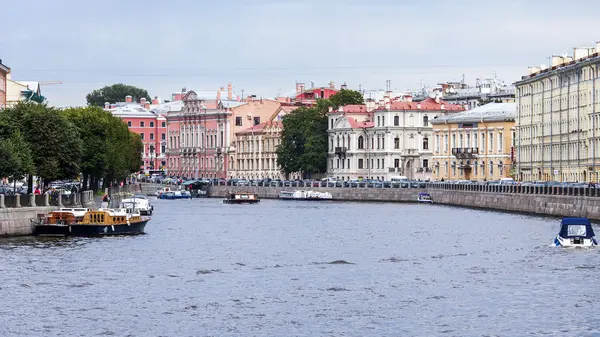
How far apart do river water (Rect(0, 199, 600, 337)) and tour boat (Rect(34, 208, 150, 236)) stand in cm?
109

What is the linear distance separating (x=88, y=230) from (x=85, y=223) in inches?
17.6

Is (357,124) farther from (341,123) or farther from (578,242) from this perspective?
(578,242)

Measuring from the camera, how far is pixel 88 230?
67.3m

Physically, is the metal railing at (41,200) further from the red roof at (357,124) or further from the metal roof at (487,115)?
the red roof at (357,124)

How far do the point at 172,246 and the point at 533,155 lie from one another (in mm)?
55591

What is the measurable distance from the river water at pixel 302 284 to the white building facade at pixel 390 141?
68.6m

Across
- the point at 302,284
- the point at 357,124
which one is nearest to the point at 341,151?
the point at 357,124

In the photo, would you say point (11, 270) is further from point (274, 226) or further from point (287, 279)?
point (274, 226)

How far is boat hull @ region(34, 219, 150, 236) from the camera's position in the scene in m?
65.4

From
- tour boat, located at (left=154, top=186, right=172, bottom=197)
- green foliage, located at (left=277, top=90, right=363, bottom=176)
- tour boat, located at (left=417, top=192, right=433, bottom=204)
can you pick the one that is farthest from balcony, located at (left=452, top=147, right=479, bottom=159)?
tour boat, located at (left=154, top=186, right=172, bottom=197)

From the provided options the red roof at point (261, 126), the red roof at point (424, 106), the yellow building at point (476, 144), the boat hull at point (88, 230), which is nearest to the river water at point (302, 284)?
the boat hull at point (88, 230)

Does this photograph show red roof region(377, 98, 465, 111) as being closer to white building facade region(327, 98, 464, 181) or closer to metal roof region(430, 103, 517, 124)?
white building facade region(327, 98, 464, 181)

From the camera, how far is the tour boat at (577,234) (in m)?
60.8

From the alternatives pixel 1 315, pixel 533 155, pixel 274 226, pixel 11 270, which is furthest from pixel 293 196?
pixel 1 315
